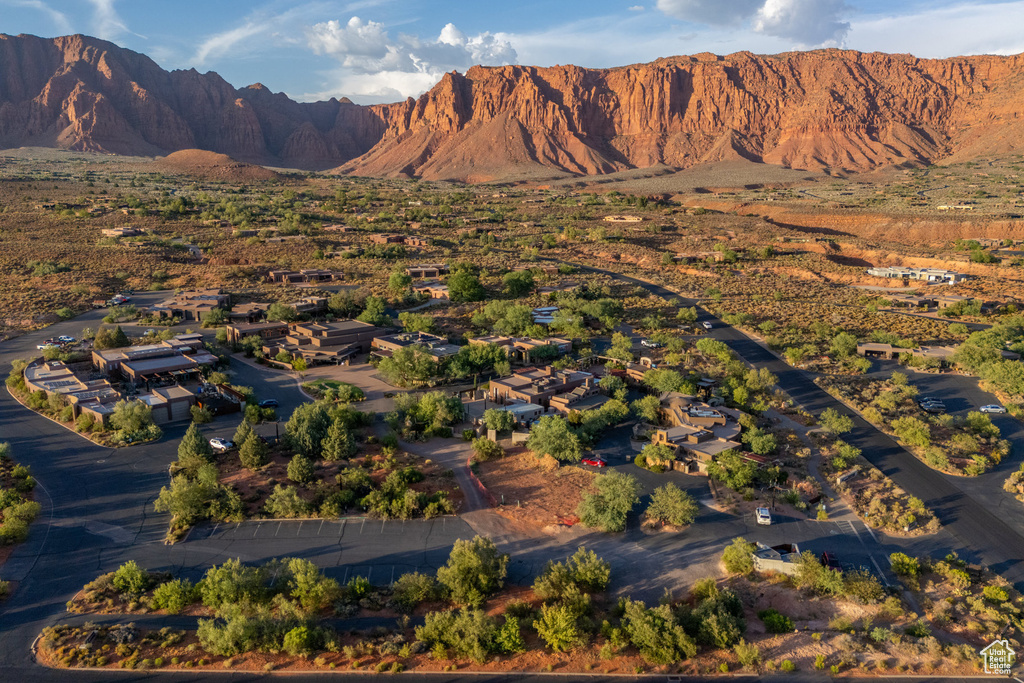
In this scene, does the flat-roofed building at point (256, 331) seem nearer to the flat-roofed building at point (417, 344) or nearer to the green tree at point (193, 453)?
the flat-roofed building at point (417, 344)

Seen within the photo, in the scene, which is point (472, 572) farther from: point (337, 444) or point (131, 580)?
point (337, 444)

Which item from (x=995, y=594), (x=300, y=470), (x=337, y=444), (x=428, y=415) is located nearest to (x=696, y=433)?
(x=995, y=594)

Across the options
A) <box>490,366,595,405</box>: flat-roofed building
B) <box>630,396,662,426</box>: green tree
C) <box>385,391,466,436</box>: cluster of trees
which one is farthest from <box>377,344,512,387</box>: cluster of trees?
<box>630,396,662,426</box>: green tree

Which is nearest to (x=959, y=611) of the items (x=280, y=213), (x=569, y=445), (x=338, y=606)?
(x=569, y=445)

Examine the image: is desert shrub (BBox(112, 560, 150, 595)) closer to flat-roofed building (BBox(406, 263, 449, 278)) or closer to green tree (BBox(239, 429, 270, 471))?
green tree (BBox(239, 429, 270, 471))

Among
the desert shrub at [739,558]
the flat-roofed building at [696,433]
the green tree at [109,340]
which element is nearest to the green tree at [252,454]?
the flat-roofed building at [696,433]

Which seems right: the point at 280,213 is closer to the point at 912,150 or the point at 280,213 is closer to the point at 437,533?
the point at 437,533
